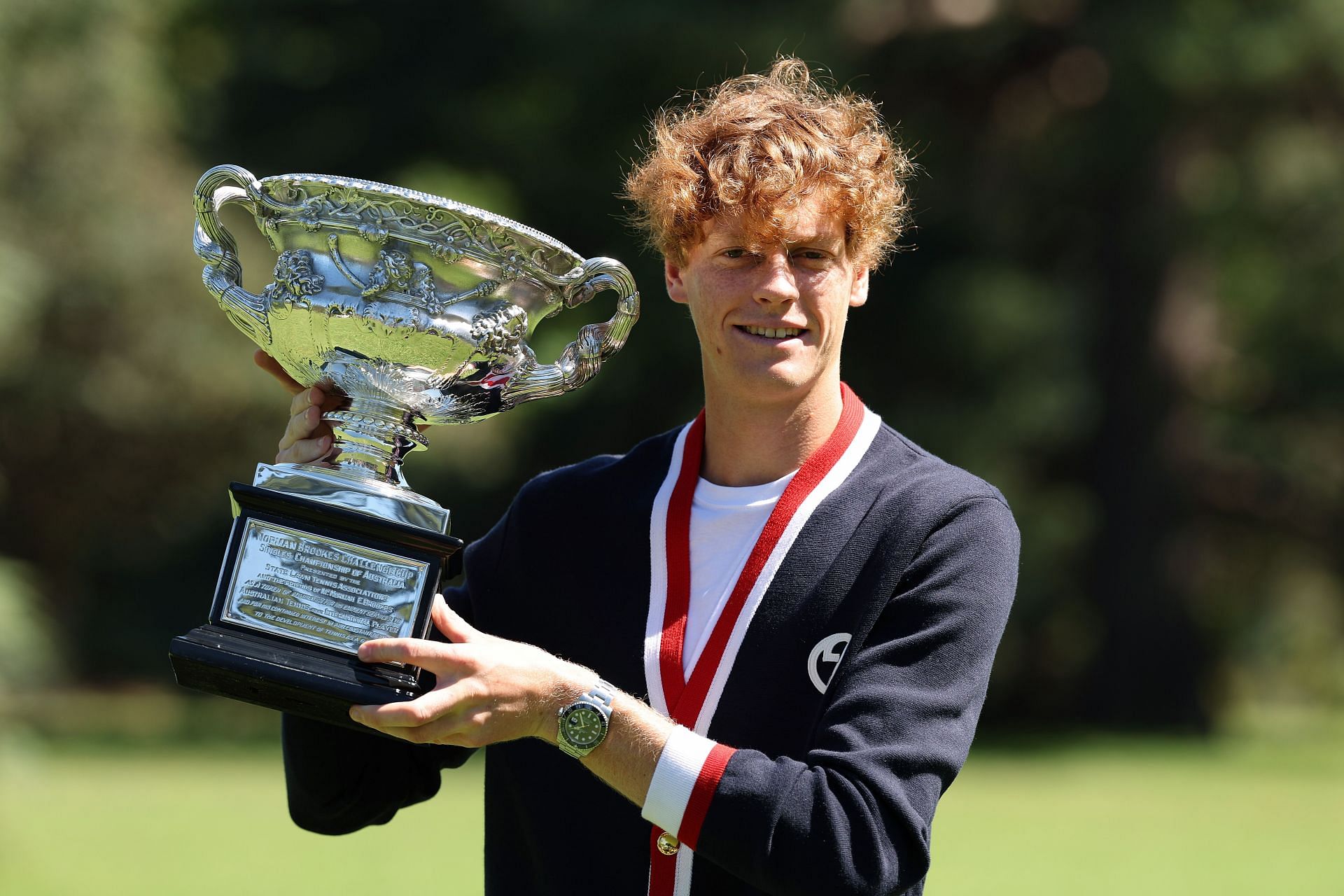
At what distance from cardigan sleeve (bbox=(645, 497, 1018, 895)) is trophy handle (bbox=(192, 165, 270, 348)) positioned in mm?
881

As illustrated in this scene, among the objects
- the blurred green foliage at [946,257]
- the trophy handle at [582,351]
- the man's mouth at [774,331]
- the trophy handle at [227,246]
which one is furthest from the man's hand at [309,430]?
the blurred green foliage at [946,257]

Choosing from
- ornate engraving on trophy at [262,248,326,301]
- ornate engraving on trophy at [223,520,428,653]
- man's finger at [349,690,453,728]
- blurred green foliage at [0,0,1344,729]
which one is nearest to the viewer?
man's finger at [349,690,453,728]

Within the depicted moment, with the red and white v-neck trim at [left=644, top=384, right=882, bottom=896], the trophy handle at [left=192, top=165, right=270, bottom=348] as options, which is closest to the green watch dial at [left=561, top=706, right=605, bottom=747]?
the red and white v-neck trim at [left=644, top=384, right=882, bottom=896]

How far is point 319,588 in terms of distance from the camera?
2104 mm

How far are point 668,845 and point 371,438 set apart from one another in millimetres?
684

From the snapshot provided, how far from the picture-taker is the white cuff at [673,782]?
186 cm

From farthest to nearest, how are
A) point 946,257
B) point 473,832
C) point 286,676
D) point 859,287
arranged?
point 946,257 → point 473,832 → point 859,287 → point 286,676

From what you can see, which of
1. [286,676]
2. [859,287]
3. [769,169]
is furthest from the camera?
[859,287]

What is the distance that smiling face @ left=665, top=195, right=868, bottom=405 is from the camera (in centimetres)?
212

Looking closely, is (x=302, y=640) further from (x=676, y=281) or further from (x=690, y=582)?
(x=676, y=281)

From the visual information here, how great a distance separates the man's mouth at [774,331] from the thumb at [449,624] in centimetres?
54

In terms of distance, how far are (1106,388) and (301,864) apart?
28.6 ft

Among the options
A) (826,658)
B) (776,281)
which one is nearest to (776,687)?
(826,658)

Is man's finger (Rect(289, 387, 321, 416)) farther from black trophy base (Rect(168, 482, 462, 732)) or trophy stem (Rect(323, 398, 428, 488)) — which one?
black trophy base (Rect(168, 482, 462, 732))
